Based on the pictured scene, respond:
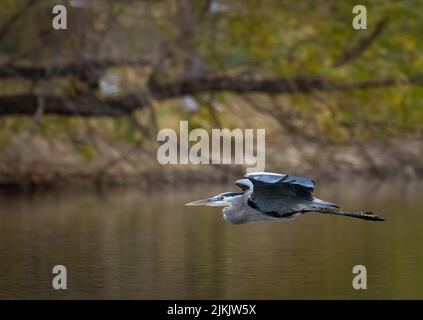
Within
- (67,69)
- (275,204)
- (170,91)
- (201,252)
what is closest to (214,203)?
(275,204)

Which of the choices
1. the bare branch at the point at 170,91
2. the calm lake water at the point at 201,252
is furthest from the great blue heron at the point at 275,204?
the bare branch at the point at 170,91

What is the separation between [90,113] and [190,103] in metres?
1.82

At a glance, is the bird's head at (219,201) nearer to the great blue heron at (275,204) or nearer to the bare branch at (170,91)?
the great blue heron at (275,204)

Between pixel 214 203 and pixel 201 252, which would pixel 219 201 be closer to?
pixel 214 203

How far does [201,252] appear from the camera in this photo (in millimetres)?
11195

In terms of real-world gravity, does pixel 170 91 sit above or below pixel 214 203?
above

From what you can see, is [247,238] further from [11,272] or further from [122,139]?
[122,139]

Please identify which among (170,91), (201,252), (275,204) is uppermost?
(170,91)

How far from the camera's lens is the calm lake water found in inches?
362

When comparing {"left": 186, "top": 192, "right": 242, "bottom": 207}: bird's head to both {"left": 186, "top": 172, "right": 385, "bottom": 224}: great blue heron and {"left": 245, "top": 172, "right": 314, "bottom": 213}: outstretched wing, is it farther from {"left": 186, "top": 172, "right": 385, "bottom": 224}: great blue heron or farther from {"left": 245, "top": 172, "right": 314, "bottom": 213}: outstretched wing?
{"left": 245, "top": 172, "right": 314, "bottom": 213}: outstretched wing

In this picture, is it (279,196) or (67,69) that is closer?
(279,196)

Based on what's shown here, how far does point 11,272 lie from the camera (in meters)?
10.2

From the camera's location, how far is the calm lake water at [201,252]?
362 inches
